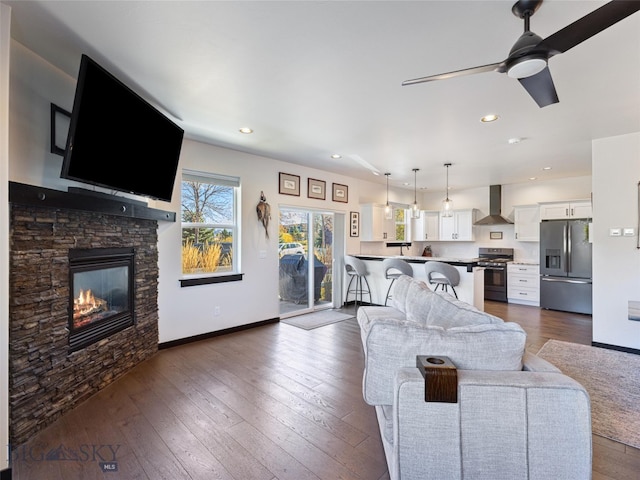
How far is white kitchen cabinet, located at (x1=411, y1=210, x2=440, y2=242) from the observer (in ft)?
25.2

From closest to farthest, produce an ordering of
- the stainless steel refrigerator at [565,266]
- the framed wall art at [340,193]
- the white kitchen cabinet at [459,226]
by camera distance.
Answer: the stainless steel refrigerator at [565,266] < the framed wall art at [340,193] < the white kitchen cabinet at [459,226]

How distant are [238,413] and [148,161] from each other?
7.07 ft

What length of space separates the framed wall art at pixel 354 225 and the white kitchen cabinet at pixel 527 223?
3340 millimetres

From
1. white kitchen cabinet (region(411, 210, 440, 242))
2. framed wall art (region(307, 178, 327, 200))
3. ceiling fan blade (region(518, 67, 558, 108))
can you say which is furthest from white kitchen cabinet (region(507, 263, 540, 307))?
ceiling fan blade (region(518, 67, 558, 108))

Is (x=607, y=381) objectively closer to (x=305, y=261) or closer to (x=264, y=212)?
(x=305, y=261)

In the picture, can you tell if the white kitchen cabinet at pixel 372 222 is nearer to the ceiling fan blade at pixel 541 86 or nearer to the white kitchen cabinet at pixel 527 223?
the white kitchen cabinet at pixel 527 223

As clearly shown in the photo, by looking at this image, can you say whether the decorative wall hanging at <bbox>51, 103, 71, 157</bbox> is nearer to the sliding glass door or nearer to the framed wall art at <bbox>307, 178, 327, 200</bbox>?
the sliding glass door

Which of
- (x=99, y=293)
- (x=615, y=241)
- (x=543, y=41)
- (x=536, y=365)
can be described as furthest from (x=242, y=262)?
(x=615, y=241)

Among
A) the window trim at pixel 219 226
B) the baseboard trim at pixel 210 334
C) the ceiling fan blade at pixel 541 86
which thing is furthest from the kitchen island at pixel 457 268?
the ceiling fan blade at pixel 541 86

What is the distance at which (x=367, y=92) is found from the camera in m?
2.56

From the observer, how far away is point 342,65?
7.09 ft

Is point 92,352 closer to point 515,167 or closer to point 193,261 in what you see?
point 193,261

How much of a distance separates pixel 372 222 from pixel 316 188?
146cm

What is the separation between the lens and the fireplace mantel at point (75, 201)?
1.87m
